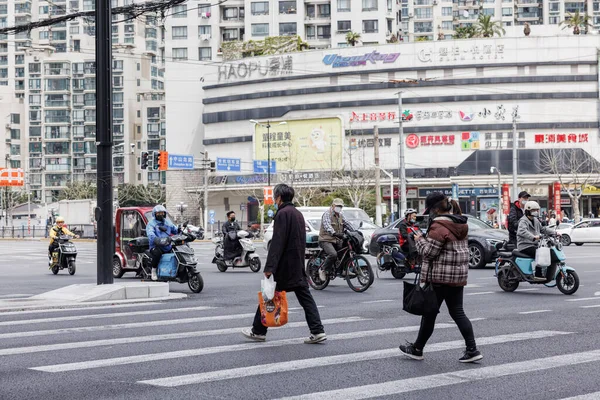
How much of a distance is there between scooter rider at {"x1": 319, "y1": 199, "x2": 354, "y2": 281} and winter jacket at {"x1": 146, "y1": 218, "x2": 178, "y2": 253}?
9.59 feet

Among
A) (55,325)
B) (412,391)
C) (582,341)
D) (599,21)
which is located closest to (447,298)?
(412,391)

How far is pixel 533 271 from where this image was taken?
16672 mm

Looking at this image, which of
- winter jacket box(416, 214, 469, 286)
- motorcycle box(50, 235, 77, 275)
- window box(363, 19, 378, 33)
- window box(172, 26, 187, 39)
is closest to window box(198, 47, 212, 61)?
window box(172, 26, 187, 39)

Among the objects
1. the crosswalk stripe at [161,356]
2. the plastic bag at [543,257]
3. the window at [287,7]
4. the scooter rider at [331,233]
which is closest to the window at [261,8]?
the window at [287,7]

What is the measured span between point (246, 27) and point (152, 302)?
268 feet

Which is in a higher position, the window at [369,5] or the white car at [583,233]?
the window at [369,5]

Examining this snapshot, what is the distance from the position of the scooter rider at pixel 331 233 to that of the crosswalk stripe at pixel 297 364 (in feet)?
23.0

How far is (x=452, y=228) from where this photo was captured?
8.40 m

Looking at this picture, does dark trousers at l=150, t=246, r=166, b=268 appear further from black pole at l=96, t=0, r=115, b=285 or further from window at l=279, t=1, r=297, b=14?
window at l=279, t=1, r=297, b=14

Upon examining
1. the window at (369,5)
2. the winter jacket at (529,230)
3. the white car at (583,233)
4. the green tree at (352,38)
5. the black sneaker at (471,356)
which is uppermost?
the window at (369,5)

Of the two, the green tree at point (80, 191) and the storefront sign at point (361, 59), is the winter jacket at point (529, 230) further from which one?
the green tree at point (80, 191)

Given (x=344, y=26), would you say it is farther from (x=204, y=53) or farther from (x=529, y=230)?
(x=529, y=230)

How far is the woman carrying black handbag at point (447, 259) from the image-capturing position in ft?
27.6

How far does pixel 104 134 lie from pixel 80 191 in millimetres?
91241
